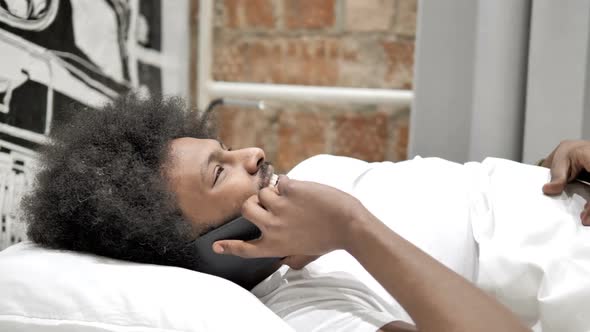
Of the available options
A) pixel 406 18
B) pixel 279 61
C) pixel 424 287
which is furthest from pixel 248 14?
pixel 424 287

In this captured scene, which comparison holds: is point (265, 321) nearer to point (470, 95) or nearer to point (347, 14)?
point (470, 95)

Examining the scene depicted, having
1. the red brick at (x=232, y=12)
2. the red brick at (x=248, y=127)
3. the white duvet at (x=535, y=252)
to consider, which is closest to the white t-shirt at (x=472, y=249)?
the white duvet at (x=535, y=252)

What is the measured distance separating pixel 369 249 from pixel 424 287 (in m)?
0.09

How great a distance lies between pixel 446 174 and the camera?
1.28 m

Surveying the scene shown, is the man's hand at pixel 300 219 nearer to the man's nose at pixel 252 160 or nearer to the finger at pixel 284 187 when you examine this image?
the finger at pixel 284 187

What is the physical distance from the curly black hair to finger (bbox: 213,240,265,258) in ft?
0.34

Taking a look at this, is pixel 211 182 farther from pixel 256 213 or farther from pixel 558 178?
pixel 558 178

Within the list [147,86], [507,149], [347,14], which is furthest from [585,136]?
[147,86]

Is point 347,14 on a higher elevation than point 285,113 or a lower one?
higher

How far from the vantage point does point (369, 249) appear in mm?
906

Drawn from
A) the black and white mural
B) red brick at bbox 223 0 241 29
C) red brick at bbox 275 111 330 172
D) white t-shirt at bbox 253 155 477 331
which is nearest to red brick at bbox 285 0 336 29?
red brick at bbox 223 0 241 29

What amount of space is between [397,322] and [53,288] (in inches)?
17.9

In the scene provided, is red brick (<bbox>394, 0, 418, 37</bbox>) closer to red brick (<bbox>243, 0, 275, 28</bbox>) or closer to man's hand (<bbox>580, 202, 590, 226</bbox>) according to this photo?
red brick (<bbox>243, 0, 275, 28</bbox>)

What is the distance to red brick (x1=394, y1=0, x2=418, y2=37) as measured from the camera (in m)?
2.12
